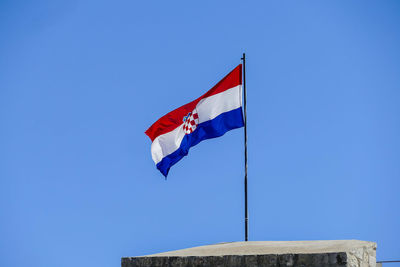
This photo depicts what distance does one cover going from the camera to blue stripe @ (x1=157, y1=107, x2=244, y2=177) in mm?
15312

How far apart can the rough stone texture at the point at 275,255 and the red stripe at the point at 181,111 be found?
4.62 m

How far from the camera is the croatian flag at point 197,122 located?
1547 cm

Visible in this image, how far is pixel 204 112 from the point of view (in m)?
15.8

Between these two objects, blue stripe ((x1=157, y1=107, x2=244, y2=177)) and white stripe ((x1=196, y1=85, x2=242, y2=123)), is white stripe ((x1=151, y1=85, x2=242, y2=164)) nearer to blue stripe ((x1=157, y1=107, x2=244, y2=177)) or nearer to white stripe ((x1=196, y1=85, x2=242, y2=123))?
white stripe ((x1=196, y1=85, x2=242, y2=123))

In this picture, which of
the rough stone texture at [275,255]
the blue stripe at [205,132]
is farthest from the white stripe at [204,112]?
the rough stone texture at [275,255]

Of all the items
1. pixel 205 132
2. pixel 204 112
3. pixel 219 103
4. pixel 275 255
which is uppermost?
pixel 219 103

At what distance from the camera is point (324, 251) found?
34.8 feet

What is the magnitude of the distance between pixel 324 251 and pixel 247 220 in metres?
3.11

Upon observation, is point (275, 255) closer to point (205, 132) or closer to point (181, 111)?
point (205, 132)

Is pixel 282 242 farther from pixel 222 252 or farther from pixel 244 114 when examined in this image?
pixel 244 114

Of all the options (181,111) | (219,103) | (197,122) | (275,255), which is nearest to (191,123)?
(197,122)

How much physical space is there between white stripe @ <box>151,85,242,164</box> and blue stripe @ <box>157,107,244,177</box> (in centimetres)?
10

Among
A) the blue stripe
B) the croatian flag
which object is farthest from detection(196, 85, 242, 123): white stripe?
the blue stripe

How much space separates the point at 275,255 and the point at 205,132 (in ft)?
18.1
